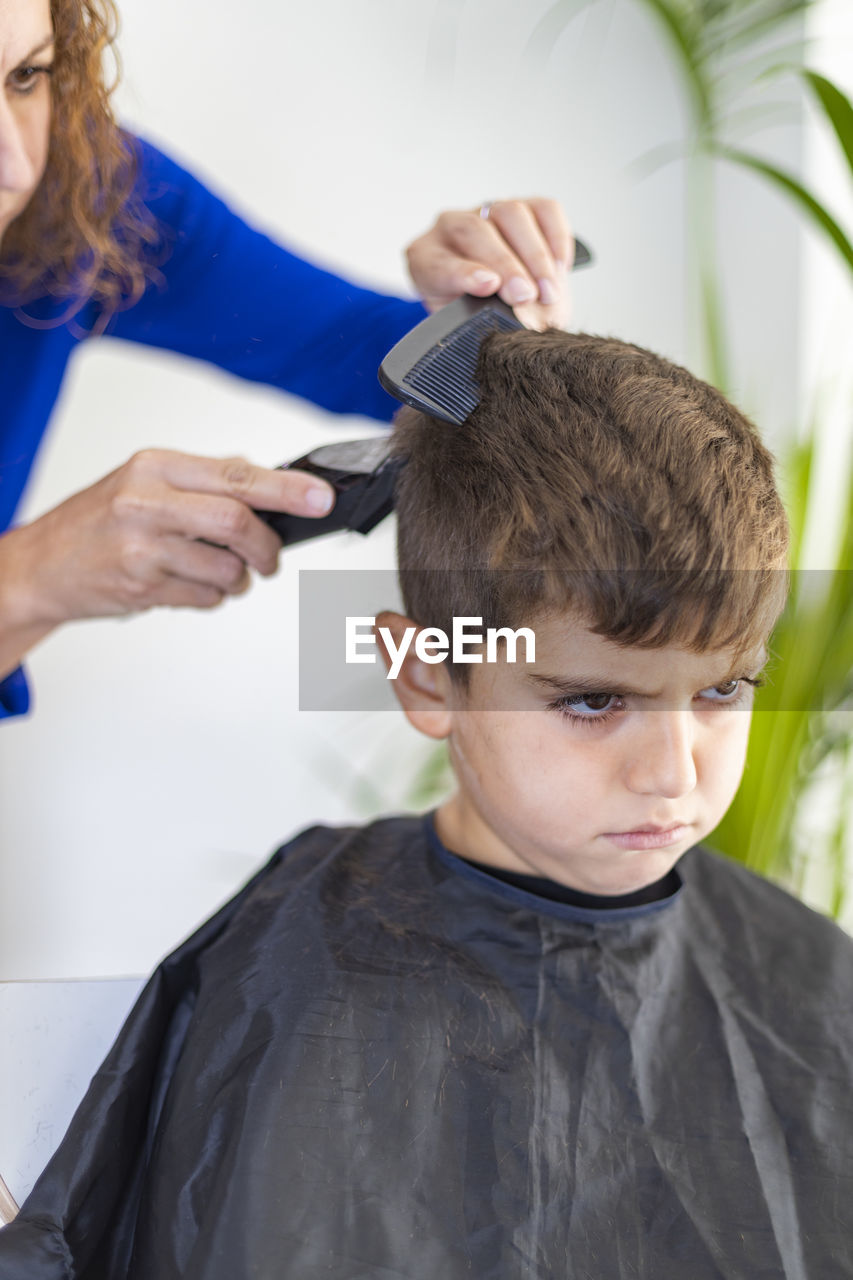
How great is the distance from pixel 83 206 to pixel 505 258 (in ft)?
1.67

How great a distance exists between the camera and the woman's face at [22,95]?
42.1 inches

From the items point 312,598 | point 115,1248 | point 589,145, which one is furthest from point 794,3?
point 115,1248

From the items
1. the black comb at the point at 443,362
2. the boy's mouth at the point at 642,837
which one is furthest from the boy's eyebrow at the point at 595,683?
the black comb at the point at 443,362

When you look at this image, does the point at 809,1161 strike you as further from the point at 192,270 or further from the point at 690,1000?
the point at 192,270

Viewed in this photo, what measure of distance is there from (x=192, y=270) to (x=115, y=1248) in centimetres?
108

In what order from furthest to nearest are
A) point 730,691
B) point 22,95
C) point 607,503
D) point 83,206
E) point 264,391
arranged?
point 264,391 < point 83,206 < point 22,95 < point 730,691 < point 607,503

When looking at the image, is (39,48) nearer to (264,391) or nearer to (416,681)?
(416,681)

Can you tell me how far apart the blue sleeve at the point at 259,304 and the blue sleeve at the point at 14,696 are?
49 cm

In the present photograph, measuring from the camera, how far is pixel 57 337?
1.39 metres

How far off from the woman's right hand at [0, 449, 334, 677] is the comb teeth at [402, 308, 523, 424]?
0.14m

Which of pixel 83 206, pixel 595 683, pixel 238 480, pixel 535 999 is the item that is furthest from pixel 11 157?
pixel 535 999

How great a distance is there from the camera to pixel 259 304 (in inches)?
56.1

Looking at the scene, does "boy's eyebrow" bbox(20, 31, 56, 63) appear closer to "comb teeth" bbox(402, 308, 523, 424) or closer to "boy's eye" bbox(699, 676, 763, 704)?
"comb teeth" bbox(402, 308, 523, 424)

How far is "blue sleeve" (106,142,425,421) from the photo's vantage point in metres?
1.38
